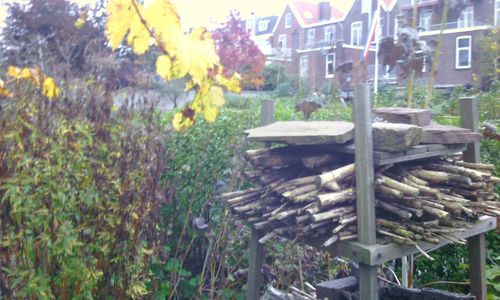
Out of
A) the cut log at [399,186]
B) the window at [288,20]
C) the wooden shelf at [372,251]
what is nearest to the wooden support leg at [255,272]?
the wooden shelf at [372,251]

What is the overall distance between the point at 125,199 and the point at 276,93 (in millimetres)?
12631

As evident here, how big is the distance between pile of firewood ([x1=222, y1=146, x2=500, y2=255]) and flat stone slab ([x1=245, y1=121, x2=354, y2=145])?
0.10 m

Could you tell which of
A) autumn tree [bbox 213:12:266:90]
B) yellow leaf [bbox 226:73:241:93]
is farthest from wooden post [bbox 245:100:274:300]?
autumn tree [bbox 213:12:266:90]

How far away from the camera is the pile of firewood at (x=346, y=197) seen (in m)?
2.45

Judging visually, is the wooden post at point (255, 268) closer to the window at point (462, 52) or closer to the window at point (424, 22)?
the window at point (424, 22)

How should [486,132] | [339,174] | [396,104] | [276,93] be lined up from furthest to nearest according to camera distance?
1. [276,93]
2. [396,104]
3. [486,132]
4. [339,174]

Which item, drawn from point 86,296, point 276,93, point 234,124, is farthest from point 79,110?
point 276,93

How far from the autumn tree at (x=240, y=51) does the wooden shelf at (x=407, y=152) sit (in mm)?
9401

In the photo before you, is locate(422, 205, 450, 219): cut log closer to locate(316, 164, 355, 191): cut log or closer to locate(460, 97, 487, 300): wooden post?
locate(316, 164, 355, 191): cut log

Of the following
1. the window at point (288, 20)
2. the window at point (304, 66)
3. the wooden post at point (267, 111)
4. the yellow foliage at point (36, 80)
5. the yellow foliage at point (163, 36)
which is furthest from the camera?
the window at point (288, 20)

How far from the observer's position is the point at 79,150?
9.45 ft

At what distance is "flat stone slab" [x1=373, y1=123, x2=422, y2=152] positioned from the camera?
7.91 feet

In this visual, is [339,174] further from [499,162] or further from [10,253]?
[499,162]

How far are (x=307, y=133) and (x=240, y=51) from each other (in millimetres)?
11205
